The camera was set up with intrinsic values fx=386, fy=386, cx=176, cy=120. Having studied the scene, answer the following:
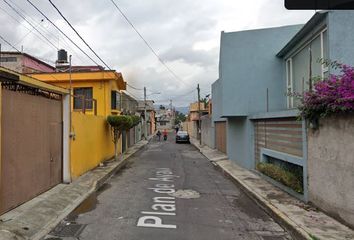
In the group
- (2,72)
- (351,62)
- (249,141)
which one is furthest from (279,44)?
(2,72)

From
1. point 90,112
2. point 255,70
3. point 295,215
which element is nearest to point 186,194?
point 295,215

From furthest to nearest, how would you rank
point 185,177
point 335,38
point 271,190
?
point 185,177
point 271,190
point 335,38

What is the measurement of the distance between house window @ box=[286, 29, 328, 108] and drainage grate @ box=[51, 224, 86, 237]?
21.8ft

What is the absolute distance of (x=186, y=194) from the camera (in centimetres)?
1205

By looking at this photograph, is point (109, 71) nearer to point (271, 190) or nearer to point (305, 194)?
point (271, 190)

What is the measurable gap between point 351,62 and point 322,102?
11.6 ft

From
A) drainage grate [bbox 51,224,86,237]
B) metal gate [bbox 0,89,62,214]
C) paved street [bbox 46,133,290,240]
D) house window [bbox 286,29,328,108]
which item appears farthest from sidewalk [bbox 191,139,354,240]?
metal gate [bbox 0,89,62,214]

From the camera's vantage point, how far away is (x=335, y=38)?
11.1 meters

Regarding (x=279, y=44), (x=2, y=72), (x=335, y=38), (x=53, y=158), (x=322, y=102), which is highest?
(x=279, y=44)

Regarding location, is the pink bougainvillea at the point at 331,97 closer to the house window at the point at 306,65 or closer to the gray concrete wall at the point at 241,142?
the house window at the point at 306,65

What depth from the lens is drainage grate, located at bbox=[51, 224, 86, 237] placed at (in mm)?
7473

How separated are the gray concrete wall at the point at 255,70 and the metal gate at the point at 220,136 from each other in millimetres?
9159

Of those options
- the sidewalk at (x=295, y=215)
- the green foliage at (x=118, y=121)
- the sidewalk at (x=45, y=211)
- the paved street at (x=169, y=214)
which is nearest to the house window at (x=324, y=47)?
the sidewalk at (x=295, y=215)

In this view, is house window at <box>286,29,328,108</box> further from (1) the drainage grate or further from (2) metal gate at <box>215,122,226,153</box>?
(2) metal gate at <box>215,122,226,153</box>
